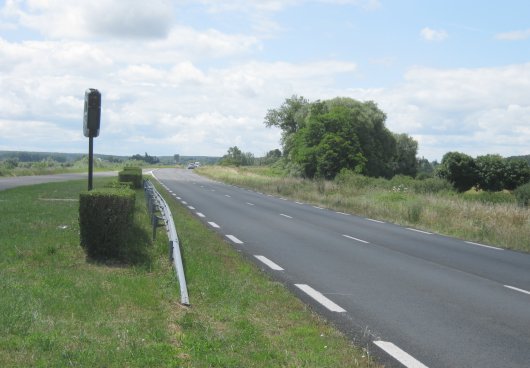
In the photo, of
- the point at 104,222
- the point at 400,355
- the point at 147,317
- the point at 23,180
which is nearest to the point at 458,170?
the point at 23,180

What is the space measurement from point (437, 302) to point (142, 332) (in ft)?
14.7

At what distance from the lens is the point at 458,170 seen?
68.3 metres

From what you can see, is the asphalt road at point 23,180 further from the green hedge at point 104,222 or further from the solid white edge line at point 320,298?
the solid white edge line at point 320,298

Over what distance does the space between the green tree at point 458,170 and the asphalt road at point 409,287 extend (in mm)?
50892

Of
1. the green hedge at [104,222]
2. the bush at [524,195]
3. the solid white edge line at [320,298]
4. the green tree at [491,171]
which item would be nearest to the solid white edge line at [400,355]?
the solid white edge line at [320,298]

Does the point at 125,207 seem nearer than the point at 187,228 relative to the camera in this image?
Yes

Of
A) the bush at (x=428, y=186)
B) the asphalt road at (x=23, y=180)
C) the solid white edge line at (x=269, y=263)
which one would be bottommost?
the asphalt road at (x=23, y=180)

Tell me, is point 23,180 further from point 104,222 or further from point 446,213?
point 104,222

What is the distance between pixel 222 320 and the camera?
6.84 meters

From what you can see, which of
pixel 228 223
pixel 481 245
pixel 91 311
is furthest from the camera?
pixel 228 223

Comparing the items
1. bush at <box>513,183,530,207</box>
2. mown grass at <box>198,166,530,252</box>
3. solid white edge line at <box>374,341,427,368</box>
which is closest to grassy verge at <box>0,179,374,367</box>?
solid white edge line at <box>374,341,427,368</box>

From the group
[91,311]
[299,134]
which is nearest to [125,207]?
[91,311]

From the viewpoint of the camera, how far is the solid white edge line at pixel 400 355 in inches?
224

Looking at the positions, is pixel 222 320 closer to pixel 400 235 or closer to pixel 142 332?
pixel 142 332
